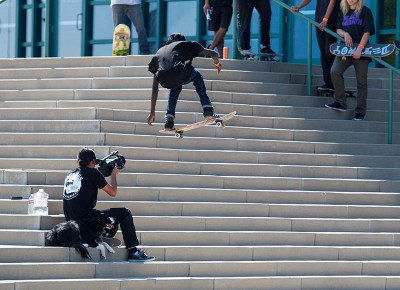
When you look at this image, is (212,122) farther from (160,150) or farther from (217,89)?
(217,89)

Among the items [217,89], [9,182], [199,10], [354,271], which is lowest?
[354,271]

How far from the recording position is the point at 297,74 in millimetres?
18406

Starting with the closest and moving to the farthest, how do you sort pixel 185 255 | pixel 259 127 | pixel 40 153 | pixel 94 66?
pixel 185 255
pixel 40 153
pixel 259 127
pixel 94 66

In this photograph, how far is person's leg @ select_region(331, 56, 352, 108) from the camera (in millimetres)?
17453

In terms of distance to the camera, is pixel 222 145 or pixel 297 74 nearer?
pixel 222 145

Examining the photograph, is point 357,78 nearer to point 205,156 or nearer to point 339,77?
point 339,77

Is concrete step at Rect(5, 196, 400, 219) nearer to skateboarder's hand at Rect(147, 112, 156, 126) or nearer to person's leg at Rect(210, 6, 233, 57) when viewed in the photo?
skateboarder's hand at Rect(147, 112, 156, 126)

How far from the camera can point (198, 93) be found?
15.4 meters

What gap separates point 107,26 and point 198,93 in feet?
31.0

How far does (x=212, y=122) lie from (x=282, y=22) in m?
7.36

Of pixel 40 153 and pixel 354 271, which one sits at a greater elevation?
pixel 40 153

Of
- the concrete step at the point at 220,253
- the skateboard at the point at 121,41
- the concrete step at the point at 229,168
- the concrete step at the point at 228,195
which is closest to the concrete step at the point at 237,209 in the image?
the concrete step at the point at 228,195

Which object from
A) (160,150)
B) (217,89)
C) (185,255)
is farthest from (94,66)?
(185,255)

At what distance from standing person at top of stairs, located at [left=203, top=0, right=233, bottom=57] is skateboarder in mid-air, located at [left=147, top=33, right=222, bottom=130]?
3849 mm
